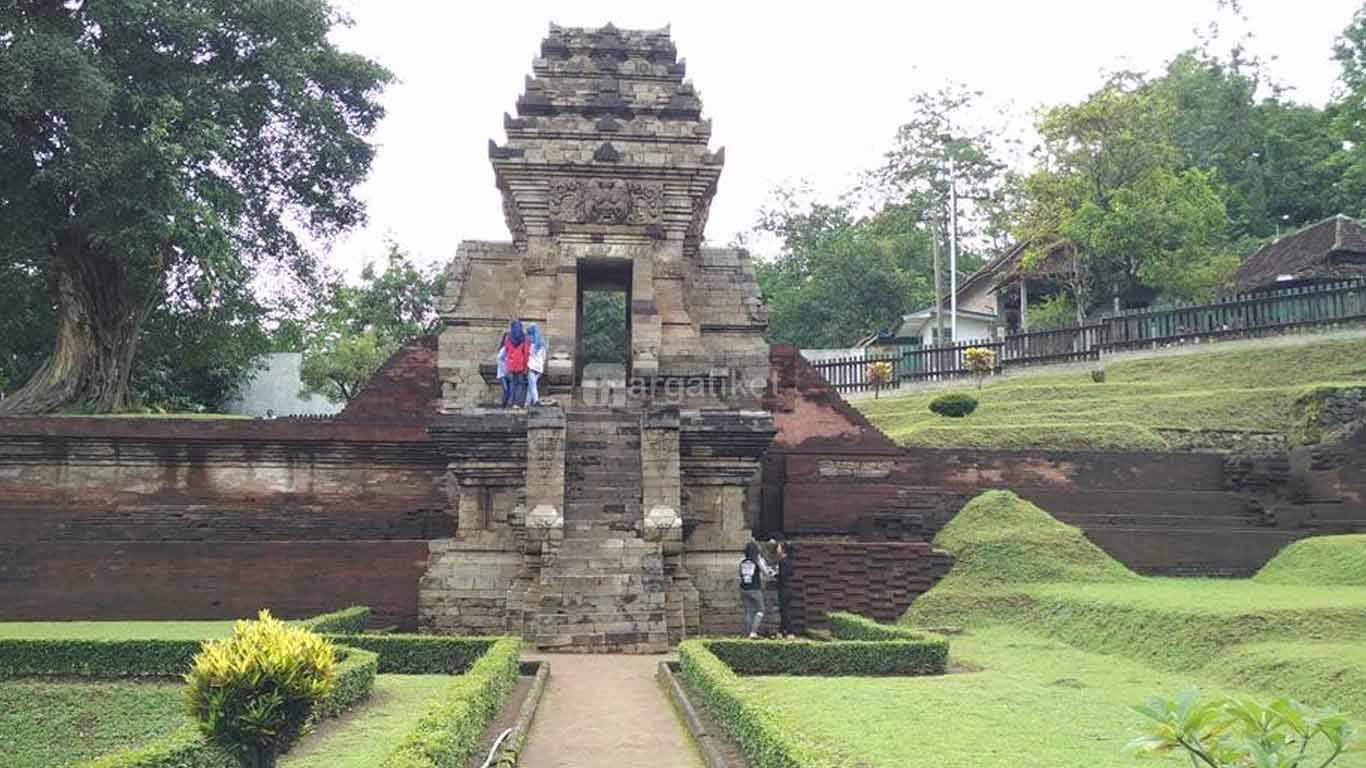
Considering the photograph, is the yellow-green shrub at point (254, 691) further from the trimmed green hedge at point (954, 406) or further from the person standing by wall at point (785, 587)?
the trimmed green hedge at point (954, 406)

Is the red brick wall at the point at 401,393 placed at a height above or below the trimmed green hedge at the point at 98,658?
above

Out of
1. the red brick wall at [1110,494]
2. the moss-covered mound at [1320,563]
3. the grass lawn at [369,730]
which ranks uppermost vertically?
the red brick wall at [1110,494]

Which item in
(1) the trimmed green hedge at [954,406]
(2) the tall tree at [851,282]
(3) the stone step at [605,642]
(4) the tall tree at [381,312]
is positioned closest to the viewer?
(3) the stone step at [605,642]

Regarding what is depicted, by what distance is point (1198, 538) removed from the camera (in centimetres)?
1509

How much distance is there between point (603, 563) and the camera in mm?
12758

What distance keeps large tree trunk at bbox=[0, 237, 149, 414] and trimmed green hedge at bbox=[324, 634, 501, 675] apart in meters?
11.7

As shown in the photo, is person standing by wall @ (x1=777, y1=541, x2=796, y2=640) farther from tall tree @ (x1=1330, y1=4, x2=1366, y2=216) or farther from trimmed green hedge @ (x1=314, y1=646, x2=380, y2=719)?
tall tree @ (x1=1330, y1=4, x2=1366, y2=216)

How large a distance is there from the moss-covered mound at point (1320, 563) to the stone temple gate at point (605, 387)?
257 inches

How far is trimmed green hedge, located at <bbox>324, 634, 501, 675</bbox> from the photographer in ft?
34.0

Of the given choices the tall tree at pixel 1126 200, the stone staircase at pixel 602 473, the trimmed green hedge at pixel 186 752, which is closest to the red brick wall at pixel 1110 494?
the stone staircase at pixel 602 473

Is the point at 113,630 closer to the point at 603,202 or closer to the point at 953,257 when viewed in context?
the point at 603,202

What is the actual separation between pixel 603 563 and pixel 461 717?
617cm

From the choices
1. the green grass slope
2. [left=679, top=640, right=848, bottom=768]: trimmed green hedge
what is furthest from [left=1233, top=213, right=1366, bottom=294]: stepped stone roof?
[left=679, top=640, right=848, bottom=768]: trimmed green hedge

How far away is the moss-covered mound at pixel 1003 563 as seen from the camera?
13.0 m
